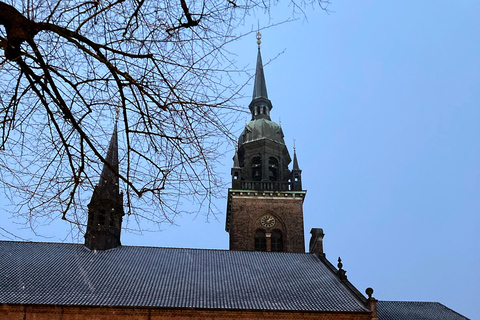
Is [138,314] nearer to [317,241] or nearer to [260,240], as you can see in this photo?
[317,241]

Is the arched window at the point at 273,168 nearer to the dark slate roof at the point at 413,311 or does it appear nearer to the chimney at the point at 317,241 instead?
the chimney at the point at 317,241

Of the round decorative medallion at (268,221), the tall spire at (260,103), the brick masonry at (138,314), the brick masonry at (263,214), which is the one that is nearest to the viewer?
the brick masonry at (138,314)

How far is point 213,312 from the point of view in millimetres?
21562

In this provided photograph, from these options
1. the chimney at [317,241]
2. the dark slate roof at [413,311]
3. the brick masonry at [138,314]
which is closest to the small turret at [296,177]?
the chimney at [317,241]

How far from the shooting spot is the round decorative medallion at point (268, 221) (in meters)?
37.2

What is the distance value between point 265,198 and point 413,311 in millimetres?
13552

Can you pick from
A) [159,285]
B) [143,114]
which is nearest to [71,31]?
[143,114]

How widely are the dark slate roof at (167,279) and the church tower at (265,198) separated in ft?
22.6

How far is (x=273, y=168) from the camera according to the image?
135 feet

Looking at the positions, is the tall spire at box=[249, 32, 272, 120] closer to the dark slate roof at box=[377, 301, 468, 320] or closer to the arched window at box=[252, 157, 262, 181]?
the arched window at box=[252, 157, 262, 181]

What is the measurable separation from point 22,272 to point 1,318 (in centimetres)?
375

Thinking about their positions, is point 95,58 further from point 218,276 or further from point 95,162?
point 218,276

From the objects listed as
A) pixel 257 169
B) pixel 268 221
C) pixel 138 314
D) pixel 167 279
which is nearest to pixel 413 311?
pixel 268 221

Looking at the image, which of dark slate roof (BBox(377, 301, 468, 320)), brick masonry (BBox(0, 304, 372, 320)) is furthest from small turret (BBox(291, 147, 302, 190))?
brick masonry (BBox(0, 304, 372, 320))
